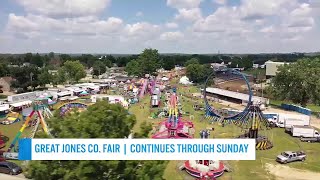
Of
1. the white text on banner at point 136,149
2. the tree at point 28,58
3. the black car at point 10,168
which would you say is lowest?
the black car at point 10,168

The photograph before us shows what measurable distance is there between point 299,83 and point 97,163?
57.7 m

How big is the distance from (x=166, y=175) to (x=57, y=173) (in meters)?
16.1

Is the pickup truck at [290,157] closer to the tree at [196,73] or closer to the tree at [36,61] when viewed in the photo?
the tree at [196,73]

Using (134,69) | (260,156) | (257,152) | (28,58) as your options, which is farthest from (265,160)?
(28,58)

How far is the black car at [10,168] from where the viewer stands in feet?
94.8

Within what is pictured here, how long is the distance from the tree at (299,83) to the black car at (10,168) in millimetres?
51898

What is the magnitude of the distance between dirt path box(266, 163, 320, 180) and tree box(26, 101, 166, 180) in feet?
61.5

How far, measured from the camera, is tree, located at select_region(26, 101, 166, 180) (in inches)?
578

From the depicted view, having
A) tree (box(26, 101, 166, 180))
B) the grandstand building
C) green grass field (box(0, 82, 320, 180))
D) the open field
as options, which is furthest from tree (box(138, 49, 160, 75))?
tree (box(26, 101, 166, 180))

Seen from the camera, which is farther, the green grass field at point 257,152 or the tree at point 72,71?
the tree at point 72,71

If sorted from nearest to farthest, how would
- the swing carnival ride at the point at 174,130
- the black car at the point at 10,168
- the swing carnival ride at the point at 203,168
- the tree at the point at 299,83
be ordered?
the black car at the point at 10,168
the swing carnival ride at the point at 203,168
the swing carnival ride at the point at 174,130
the tree at the point at 299,83

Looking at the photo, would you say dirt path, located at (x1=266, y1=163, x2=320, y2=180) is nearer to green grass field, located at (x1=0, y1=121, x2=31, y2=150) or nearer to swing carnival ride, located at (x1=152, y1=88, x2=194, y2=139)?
swing carnival ride, located at (x1=152, y1=88, x2=194, y2=139)

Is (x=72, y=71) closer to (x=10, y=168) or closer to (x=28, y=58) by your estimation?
(x=10, y=168)

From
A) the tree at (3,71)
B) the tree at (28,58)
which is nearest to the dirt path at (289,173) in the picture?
the tree at (3,71)
